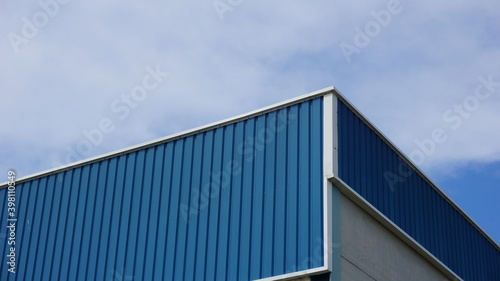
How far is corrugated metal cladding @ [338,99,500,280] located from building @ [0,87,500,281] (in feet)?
0.16

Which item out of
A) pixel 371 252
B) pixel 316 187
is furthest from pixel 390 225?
pixel 316 187

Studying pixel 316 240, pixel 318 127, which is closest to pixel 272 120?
pixel 318 127

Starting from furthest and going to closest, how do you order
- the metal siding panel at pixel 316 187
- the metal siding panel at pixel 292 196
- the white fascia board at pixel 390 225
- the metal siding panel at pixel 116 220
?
the metal siding panel at pixel 116 220 → the white fascia board at pixel 390 225 → the metal siding panel at pixel 292 196 → the metal siding panel at pixel 316 187

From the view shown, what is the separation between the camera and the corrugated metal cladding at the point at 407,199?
18475mm

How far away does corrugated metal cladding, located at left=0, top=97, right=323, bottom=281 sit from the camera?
57.3 ft

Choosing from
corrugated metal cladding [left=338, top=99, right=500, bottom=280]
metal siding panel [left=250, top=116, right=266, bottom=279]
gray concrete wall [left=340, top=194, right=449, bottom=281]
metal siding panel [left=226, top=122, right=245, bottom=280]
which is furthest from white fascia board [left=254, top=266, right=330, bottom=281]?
corrugated metal cladding [left=338, top=99, right=500, bottom=280]

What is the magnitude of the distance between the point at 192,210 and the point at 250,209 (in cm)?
157

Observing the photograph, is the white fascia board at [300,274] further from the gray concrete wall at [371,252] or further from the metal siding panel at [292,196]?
the gray concrete wall at [371,252]

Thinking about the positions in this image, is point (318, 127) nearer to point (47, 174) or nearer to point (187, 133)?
point (187, 133)

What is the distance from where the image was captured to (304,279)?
1664cm

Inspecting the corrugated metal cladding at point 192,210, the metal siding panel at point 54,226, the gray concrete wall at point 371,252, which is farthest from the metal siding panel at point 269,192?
the metal siding panel at point 54,226

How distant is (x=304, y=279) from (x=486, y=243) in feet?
32.6

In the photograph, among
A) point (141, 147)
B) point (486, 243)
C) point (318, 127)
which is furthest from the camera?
point (486, 243)

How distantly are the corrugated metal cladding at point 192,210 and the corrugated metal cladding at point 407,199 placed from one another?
1095mm
